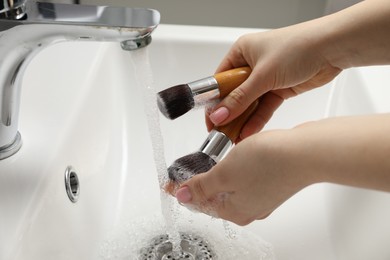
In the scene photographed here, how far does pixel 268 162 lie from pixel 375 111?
0.67ft

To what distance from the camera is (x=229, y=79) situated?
17.5 inches

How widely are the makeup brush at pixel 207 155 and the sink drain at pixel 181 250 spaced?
89mm

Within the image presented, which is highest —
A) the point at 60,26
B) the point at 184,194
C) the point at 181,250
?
the point at 60,26

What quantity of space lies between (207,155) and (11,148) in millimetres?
169

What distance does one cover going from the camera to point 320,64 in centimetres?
45

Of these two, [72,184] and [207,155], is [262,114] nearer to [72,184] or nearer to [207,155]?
[207,155]

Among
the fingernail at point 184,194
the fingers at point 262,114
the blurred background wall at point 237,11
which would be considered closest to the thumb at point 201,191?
the fingernail at point 184,194

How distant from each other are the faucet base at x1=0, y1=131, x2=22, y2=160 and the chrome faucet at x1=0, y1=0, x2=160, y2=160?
0.21ft

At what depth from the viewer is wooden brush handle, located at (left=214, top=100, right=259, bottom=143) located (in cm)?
45

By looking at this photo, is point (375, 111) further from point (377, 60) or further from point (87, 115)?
point (87, 115)

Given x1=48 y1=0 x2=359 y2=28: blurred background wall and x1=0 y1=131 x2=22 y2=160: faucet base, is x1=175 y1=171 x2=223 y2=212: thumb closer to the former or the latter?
x1=0 y1=131 x2=22 y2=160: faucet base

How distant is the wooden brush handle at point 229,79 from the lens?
0.44m

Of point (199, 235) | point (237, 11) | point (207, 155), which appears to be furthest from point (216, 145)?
point (237, 11)

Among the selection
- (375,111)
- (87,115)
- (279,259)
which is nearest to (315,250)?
(279,259)
